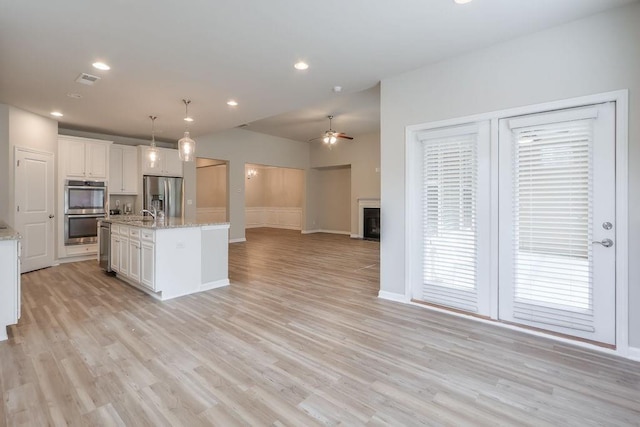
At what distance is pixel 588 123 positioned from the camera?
272 cm

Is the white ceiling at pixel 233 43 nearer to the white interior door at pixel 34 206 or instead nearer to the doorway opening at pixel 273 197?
the white interior door at pixel 34 206

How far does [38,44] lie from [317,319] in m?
3.83

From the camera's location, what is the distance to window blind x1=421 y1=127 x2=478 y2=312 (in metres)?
3.37

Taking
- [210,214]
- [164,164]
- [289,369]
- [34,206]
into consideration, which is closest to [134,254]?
[34,206]

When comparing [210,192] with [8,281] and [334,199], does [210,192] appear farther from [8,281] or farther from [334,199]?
[8,281]

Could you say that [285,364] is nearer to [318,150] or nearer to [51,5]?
[51,5]

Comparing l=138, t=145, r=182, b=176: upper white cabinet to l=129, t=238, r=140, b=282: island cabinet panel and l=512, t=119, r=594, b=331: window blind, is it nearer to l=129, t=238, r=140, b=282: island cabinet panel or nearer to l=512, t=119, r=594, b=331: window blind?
l=129, t=238, r=140, b=282: island cabinet panel

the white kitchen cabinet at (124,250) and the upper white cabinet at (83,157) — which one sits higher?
the upper white cabinet at (83,157)

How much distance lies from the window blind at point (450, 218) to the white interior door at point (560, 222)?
293 mm

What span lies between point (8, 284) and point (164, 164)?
508 centimetres

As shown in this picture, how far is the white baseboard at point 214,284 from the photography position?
14.3 ft

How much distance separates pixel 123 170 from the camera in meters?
7.04

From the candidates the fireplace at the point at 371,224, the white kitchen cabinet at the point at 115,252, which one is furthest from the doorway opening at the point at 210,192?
the white kitchen cabinet at the point at 115,252

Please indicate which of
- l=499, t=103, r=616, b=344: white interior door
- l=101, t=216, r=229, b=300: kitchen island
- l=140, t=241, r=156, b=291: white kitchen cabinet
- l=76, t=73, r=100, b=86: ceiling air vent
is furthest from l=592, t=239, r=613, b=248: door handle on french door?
l=76, t=73, r=100, b=86: ceiling air vent
